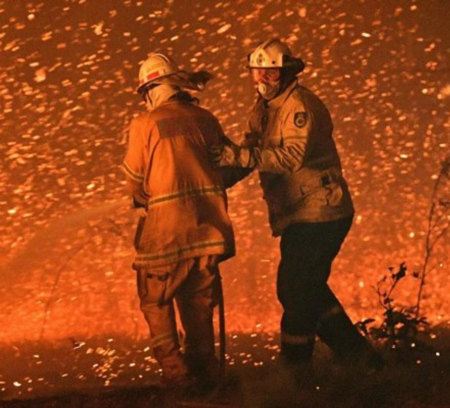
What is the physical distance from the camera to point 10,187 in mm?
6410

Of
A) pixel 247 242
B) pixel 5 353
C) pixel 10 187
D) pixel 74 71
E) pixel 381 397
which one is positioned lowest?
pixel 381 397

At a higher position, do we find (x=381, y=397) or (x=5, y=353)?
(x=5, y=353)

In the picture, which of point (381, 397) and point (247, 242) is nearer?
point (381, 397)

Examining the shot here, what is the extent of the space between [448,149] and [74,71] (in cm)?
223

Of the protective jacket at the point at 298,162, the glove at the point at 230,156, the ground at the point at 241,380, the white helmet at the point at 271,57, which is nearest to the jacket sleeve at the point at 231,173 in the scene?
the protective jacket at the point at 298,162

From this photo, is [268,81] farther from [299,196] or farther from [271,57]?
[299,196]

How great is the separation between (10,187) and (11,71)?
68cm

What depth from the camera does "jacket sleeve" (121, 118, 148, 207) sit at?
4.79 m

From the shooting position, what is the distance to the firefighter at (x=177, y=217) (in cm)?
471

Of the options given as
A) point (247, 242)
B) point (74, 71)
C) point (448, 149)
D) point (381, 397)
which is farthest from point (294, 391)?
point (74, 71)

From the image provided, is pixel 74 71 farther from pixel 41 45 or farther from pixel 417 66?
pixel 417 66

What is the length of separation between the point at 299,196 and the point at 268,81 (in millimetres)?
533

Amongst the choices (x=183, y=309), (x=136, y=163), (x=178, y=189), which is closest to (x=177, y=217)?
(x=178, y=189)

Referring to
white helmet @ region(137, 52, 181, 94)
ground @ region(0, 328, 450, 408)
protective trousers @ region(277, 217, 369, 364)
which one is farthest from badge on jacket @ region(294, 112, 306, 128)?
ground @ region(0, 328, 450, 408)
